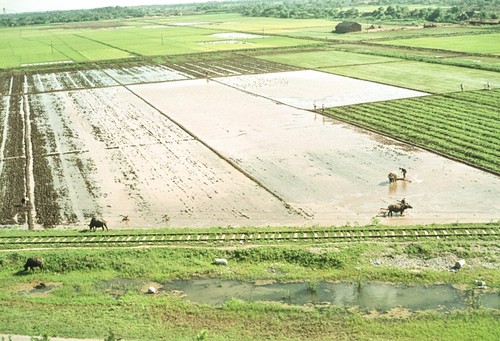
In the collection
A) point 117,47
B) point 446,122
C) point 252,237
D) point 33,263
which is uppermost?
point 117,47

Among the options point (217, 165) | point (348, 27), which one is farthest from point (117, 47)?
point (217, 165)

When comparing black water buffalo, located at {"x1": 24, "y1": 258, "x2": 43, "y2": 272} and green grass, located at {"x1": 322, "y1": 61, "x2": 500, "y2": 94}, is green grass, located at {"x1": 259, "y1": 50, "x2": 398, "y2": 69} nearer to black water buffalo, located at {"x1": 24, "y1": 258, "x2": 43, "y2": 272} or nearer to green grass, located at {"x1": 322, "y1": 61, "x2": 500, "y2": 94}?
green grass, located at {"x1": 322, "y1": 61, "x2": 500, "y2": 94}

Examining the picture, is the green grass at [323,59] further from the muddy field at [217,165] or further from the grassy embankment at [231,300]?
the grassy embankment at [231,300]

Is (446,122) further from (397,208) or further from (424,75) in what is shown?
(424,75)

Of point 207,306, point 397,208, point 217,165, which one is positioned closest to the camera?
point 207,306

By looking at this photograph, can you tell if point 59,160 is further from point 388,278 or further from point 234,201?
point 388,278

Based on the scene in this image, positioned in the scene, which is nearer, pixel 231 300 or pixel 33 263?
pixel 231 300
